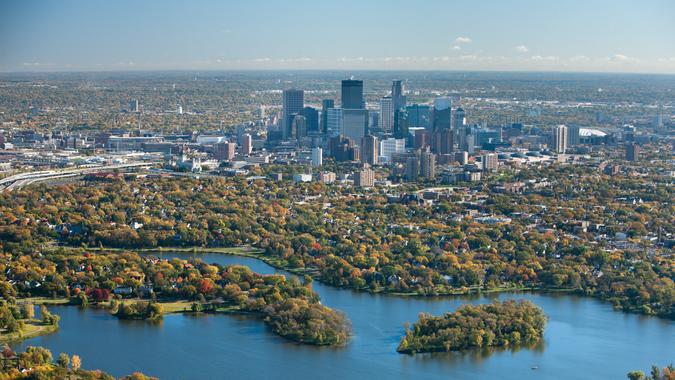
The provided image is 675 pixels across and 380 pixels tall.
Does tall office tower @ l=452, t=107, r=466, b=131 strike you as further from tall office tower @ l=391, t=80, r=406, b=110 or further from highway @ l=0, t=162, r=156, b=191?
highway @ l=0, t=162, r=156, b=191

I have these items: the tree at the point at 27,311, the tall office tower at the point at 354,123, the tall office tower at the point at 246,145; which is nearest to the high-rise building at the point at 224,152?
the tall office tower at the point at 246,145

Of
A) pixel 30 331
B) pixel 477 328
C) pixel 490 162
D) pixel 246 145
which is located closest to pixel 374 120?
pixel 246 145

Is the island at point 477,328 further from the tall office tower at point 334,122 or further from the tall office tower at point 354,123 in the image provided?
the tall office tower at point 334,122

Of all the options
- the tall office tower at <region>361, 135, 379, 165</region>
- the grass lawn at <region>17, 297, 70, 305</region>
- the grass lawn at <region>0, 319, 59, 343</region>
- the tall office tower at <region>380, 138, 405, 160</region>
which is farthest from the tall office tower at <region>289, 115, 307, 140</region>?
the grass lawn at <region>0, 319, 59, 343</region>

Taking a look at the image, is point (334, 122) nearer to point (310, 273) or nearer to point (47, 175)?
point (47, 175)

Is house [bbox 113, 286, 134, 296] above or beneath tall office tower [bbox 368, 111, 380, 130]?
above

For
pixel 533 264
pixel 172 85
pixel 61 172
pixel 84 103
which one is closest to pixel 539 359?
pixel 533 264
